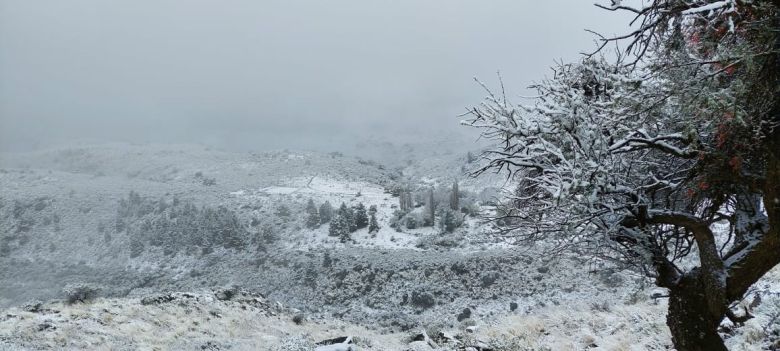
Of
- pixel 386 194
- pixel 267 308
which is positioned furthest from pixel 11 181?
pixel 267 308

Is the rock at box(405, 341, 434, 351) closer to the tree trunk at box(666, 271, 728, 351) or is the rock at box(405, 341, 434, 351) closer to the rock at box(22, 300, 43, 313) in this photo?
the tree trunk at box(666, 271, 728, 351)

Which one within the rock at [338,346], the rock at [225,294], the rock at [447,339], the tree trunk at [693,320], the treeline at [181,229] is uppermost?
the tree trunk at [693,320]

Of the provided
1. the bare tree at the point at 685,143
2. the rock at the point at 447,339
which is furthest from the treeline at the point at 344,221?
the bare tree at the point at 685,143

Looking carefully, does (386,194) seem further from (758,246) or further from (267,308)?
(758,246)

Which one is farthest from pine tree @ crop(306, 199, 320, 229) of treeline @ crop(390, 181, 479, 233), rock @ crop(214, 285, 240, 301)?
rock @ crop(214, 285, 240, 301)

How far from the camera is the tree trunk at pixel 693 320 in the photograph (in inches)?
159

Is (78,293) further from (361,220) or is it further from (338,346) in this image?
(361,220)

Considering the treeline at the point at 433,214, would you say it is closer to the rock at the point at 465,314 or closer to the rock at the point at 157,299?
the rock at the point at 465,314

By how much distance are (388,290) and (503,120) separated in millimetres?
27732

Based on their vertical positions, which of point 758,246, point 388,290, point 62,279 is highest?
point 758,246

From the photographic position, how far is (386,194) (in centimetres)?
6475

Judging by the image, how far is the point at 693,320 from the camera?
4.12m

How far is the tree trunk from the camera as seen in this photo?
4.03m

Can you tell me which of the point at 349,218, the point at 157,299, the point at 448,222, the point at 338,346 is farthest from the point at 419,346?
the point at 349,218
